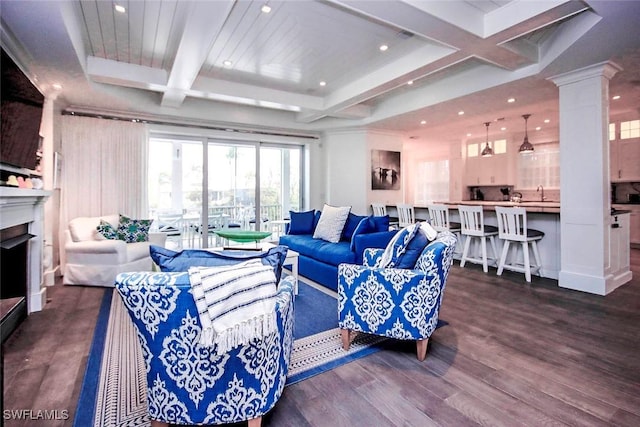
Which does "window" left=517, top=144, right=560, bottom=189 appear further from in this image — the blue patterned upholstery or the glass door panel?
the blue patterned upholstery

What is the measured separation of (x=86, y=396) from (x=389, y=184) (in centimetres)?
625

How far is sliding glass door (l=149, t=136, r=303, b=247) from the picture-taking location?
588 cm

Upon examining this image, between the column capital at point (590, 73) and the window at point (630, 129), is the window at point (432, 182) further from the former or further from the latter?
the column capital at point (590, 73)

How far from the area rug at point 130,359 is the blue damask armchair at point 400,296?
0.28 metres

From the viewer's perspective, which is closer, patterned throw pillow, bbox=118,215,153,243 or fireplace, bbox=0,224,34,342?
fireplace, bbox=0,224,34,342

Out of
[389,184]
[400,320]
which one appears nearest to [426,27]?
[400,320]

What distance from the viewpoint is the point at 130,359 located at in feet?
7.47

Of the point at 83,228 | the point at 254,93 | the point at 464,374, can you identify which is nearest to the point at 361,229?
the point at 464,374

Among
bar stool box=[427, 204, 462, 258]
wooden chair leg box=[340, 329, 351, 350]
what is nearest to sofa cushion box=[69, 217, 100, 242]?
wooden chair leg box=[340, 329, 351, 350]

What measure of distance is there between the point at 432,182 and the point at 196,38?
27.4 feet

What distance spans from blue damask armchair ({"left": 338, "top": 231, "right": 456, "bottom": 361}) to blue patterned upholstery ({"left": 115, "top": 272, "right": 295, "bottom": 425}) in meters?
0.87

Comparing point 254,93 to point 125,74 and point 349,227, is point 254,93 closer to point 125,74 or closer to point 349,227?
point 125,74

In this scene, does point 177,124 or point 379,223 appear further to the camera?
point 177,124

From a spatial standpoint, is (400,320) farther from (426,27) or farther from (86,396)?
(426,27)
